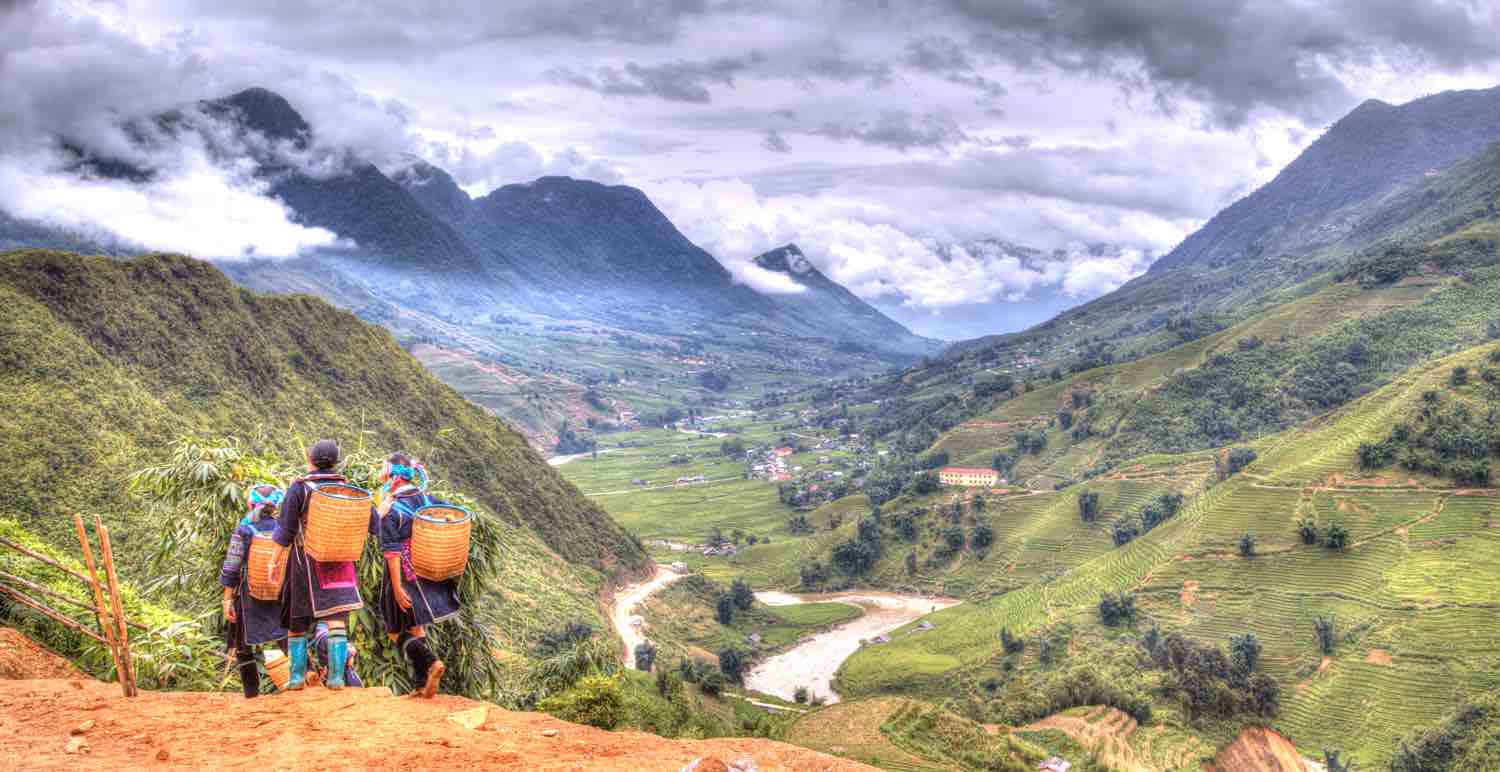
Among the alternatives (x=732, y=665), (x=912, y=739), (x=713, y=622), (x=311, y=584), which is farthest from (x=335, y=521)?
(x=713, y=622)

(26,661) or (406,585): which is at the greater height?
(406,585)

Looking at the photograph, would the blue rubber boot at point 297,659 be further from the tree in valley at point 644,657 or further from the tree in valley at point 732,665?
the tree in valley at point 732,665

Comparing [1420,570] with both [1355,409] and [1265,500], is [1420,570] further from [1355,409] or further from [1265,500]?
[1355,409]

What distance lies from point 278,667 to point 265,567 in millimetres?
1251

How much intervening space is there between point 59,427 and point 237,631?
35.0 meters

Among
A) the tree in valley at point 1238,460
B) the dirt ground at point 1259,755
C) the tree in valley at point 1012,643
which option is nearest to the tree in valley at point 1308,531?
the tree in valley at point 1238,460

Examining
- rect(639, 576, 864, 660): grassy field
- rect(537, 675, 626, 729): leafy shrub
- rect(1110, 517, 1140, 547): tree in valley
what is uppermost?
rect(537, 675, 626, 729): leafy shrub

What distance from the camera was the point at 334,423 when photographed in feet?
192

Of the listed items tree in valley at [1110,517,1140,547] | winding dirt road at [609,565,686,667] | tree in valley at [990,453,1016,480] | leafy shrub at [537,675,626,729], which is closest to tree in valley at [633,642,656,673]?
winding dirt road at [609,565,686,667]

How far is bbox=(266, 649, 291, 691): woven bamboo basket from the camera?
9430mm

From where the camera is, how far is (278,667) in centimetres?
948

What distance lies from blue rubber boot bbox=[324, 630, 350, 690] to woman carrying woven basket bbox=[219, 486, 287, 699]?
64 cm

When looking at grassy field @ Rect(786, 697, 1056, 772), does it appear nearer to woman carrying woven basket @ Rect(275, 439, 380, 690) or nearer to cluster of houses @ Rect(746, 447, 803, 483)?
woman carrying woven basket @ Rect(275, 439, 380, 690)

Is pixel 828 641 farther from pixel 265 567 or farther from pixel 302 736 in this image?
pixel 302 736
